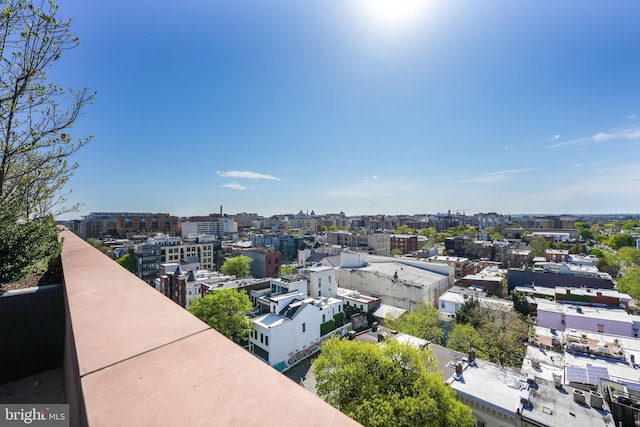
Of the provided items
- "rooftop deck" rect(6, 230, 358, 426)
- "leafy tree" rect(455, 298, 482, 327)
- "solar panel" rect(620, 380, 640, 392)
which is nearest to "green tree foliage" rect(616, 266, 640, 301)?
"leafy tree" rect(455, 298, 482, 327)

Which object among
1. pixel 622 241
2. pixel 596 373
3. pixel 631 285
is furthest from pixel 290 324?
pixel 622 241

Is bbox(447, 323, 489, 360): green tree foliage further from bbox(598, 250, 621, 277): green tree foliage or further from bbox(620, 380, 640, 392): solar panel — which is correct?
bbox(598, 250, 621, 277): green tree foliage

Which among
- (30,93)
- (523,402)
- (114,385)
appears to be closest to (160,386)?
(114,385)

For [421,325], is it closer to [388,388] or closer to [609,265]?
[388,388]

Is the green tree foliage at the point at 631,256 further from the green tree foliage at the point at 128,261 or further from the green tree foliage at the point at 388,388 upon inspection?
the green tree foliage at the point at 128,261

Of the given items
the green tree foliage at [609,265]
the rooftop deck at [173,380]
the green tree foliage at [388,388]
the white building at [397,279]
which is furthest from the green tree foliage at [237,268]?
the green tree foliage at [609,265]

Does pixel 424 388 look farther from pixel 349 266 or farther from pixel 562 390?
pixel 349 266
